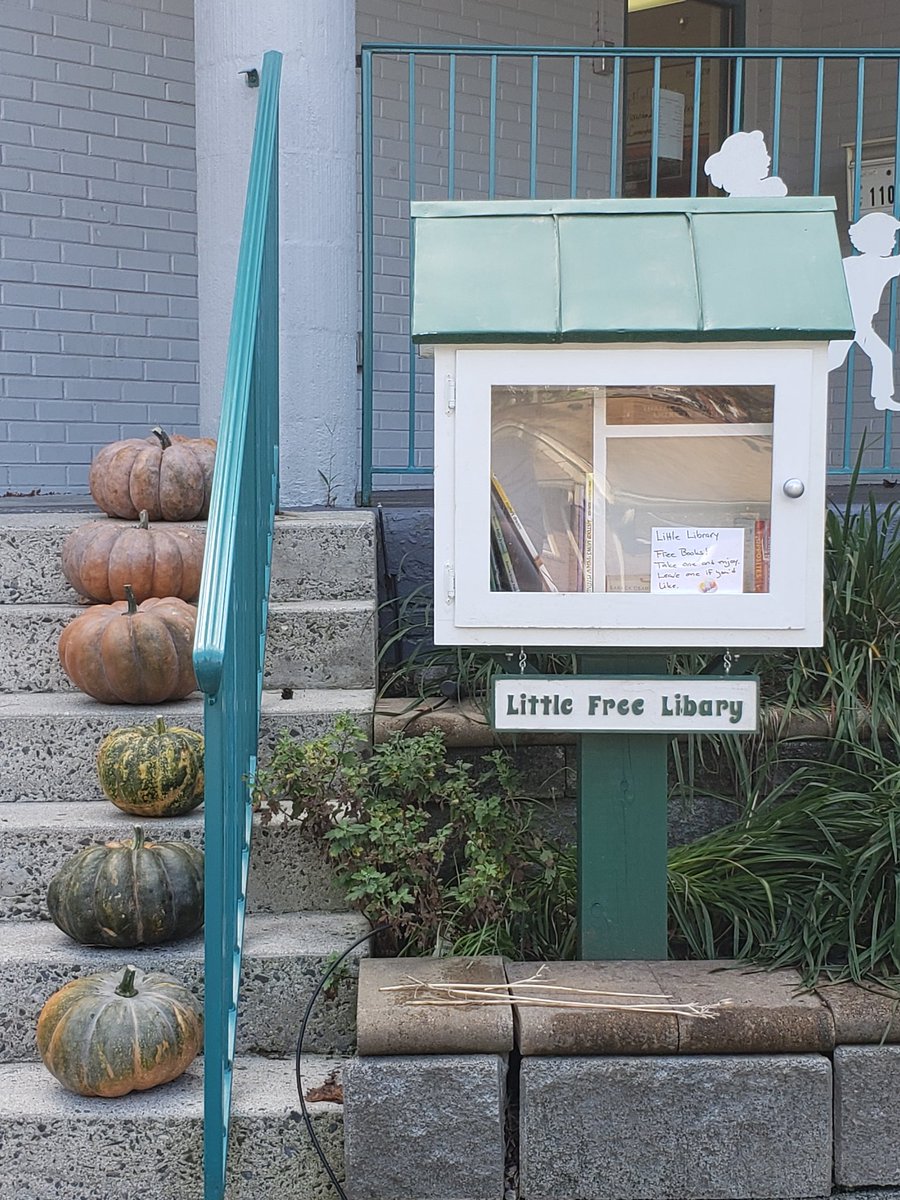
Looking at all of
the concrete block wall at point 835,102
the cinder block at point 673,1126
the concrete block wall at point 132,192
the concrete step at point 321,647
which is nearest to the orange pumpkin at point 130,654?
the concrete step at point 321,647

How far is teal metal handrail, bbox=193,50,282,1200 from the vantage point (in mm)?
2059

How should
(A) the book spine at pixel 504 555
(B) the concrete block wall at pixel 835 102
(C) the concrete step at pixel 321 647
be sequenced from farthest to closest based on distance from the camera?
(B) the concrete block wall at pixel 835 102 → (C) the concrete step at pixel 321 647 → (A) the book spine at pixel 504 555

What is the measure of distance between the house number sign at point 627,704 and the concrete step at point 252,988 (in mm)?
596

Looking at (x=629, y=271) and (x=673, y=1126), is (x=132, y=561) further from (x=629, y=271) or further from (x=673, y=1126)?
(x=673, y=1126)

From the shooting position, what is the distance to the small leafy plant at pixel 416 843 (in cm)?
258

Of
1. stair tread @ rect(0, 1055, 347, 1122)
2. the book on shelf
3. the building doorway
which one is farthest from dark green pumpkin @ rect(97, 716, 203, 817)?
the building doorway

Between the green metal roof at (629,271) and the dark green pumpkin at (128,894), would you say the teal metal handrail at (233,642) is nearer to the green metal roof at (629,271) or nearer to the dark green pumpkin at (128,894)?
the dark green pumpkin at (128,894)

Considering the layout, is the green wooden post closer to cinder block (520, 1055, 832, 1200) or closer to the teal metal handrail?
cinder block (520, 1055, 832, 1200)

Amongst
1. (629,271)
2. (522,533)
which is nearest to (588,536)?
(522,533)

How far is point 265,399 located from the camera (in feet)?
10.7

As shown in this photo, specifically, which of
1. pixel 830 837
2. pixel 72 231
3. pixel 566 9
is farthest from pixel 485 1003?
pixel 566 9

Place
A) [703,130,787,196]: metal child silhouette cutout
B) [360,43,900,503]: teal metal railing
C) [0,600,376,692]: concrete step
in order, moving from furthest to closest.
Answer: [360,43,900,503]: teal metal railing < [703,130,787,196]: metal child silhouette cutout < [0,600,376,692]: concrete step

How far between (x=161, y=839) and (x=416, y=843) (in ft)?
1.85

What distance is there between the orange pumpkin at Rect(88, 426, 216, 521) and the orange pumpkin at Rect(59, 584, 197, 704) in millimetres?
613
